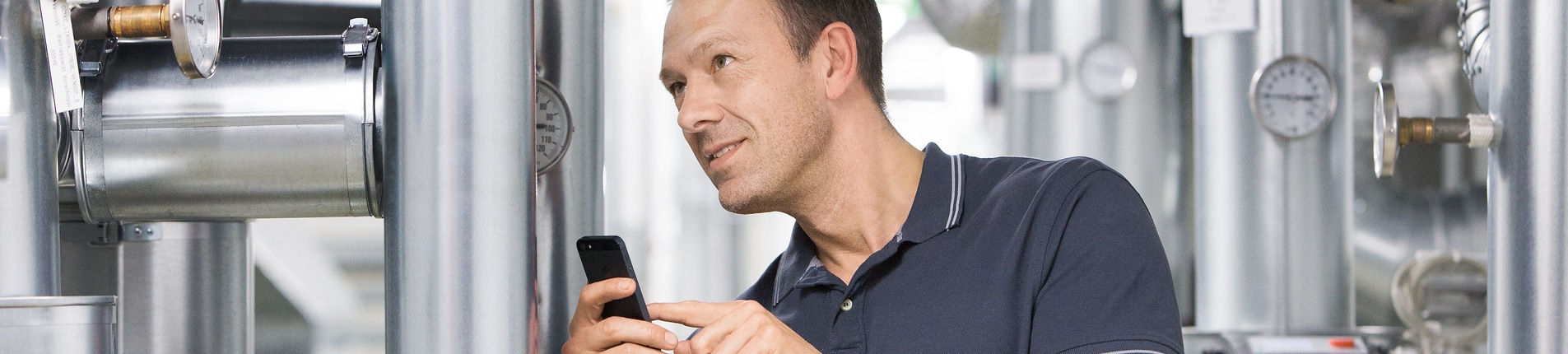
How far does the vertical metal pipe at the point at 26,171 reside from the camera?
963 millimetres

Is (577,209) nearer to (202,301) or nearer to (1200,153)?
(202,301)

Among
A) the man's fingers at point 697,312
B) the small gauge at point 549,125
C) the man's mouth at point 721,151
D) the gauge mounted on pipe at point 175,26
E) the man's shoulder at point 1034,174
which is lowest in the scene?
the man's fingers at point 697,312

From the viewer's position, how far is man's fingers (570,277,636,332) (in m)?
1.10

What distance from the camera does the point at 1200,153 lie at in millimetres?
2775

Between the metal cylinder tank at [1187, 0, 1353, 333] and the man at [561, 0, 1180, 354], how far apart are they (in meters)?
1.56

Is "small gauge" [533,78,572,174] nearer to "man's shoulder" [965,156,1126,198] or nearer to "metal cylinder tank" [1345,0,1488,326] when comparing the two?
"man's shoulder" [965,156,1126,198]

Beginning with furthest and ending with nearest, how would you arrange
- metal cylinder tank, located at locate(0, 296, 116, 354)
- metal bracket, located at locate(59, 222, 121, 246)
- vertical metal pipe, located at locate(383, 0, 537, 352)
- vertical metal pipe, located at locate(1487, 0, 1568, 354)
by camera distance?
vertical metal pipe, located at locate(1487, 0, 1568, 354) < metal bracket, located at locate(59, 222, 121, 246) < vertical metal pipe, located at locate(383, 0, 537, 352) < metal cylinder tank, located at locate(0, 296, 116, 354)

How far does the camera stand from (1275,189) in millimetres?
2713

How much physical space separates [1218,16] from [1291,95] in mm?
230

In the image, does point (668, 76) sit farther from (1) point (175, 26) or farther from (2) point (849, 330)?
(1) point (175, 26)

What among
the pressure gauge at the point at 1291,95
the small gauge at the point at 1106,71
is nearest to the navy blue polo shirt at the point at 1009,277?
the pressure gauge at the point at 1291,95

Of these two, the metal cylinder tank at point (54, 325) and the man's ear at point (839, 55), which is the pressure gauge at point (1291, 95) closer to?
the man's ear at point (839, 55)

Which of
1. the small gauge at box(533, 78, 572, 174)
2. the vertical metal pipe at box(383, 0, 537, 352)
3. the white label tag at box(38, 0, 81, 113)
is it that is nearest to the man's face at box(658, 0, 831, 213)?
the small gauge at box(533, 78, 572, 174)

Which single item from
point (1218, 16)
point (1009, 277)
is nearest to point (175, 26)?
point (1009, 277)
